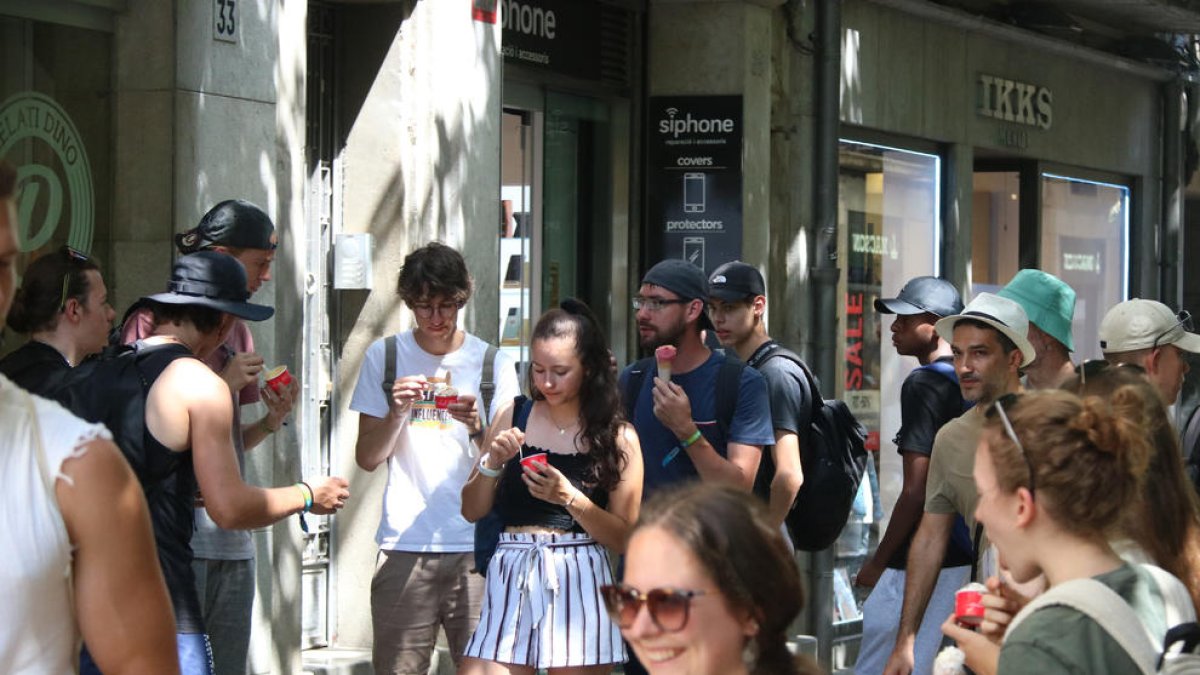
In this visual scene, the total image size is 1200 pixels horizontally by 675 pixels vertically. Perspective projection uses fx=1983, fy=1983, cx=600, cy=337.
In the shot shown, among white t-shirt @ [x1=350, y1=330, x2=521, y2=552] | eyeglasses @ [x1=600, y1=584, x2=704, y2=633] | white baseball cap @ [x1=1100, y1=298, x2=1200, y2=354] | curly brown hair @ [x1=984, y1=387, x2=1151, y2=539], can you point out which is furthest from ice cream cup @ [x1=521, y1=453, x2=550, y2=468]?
eyeglasses @ [x1=600, y1=584, x2=704, y2=633]

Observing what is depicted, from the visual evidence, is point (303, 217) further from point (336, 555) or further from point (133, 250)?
point (336, 555)

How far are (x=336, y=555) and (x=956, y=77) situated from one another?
761cm

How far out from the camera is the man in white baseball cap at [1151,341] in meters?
7.48

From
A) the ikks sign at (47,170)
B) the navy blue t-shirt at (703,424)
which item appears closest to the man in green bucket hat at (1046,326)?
the navy blue t-shirt at (703,424)

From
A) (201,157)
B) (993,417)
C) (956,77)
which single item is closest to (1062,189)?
(956,77)

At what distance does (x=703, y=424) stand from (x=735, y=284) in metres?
0.92

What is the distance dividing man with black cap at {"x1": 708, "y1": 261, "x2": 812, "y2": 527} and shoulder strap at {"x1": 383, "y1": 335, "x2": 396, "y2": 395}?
1283 mm

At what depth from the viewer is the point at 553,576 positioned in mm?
6281

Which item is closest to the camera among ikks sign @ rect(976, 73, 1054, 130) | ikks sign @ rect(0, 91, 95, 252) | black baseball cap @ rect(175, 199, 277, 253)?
black baseball cap @ rect(175, 199, 277, 253)

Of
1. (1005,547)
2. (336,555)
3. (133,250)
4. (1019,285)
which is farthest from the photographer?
(336,555)

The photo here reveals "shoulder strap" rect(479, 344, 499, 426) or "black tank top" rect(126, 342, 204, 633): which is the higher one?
"shoulder strap" rect(479, 344, 499, 426)

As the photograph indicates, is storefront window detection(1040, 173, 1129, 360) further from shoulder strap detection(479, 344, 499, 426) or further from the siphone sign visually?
shoulder strap detection(479, 344, 499, 426)

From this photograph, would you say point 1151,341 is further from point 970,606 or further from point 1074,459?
point 1074,459

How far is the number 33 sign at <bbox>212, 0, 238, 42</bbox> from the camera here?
819 cm
